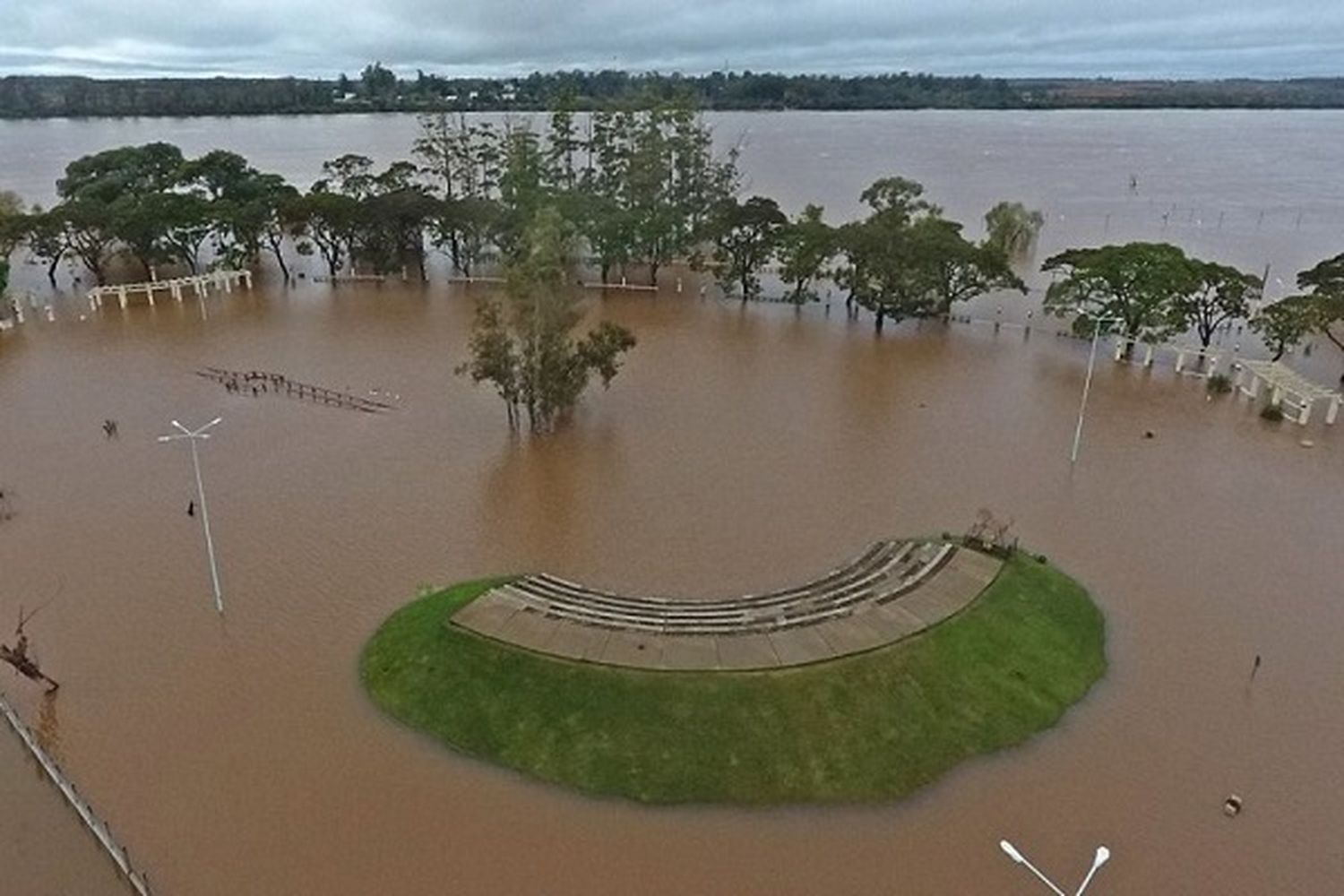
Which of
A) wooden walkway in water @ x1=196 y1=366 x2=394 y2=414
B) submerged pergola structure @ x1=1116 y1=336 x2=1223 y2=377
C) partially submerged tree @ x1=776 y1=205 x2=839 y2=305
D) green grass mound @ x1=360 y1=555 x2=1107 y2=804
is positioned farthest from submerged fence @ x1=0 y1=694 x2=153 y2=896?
submerged pergola structure @ x1=1116 y1=336 x2=1223 y2=377

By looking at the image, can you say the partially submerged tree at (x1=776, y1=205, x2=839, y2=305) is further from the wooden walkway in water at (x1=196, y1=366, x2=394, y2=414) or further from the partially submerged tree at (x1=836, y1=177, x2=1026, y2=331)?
the wooden walkway in water at (x1=196, y1=366, x2=394, y2=414)

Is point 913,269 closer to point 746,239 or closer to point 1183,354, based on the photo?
point 746,239

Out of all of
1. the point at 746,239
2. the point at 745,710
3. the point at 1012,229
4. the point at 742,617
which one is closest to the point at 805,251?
the point at 746,239

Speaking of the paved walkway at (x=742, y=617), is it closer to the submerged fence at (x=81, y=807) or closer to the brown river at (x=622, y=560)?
the brown river at (x=622, y=560)

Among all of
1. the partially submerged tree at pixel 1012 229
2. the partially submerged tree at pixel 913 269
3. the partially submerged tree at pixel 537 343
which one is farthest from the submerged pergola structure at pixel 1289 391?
the partially submerged tree at pixel 537 343

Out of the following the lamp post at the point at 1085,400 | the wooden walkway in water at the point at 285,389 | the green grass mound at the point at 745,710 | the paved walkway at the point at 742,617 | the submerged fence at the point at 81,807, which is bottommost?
the submerged fence at the point at 81,807

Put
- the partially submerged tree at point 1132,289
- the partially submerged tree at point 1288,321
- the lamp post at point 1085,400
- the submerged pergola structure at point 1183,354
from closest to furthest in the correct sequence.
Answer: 1. the lamp post at point 1085,400
2. the partially submerged tree at point 1288,321
3. the submerged pergola structure at point 1183,354
4. the partially submerged tree at point 1132,289

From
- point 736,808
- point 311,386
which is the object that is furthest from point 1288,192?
point 736,808
